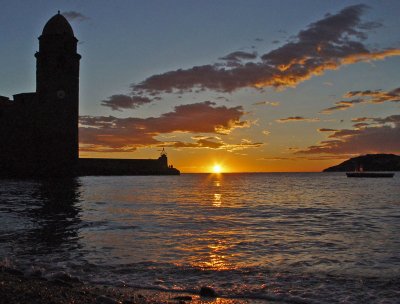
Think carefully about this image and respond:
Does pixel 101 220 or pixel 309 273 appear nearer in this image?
pixel 309 273

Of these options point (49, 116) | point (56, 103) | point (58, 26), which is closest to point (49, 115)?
point (49, 116)

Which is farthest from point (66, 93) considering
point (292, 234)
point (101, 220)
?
point (292, 234)

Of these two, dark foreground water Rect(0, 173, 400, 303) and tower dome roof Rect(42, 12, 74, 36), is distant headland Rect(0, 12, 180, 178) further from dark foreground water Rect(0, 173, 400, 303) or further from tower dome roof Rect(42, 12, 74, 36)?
dark foreground water Rect(0, 173, 400, 303)

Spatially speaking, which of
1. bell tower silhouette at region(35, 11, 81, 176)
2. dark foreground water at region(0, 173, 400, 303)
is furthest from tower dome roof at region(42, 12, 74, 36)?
dark foreground water at region(0, 173, 400, 303)

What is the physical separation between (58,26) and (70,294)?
79572mm

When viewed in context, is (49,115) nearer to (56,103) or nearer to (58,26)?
(56,103)

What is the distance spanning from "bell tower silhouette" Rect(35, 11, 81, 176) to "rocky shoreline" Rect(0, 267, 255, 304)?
232 feet

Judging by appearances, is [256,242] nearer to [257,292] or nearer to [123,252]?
[123,252]

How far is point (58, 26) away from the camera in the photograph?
77250 millimetres

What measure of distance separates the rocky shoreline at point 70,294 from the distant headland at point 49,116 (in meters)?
70.9

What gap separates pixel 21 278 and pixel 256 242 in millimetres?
8649

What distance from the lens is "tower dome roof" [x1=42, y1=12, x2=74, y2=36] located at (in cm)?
7675

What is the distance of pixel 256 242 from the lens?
47.8 feet

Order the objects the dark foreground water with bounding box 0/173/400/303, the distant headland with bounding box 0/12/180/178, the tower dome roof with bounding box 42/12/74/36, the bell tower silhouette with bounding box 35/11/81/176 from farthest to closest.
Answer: the tower dome roof with bounding box 42/12/74/36 < the bell tower silhouette with bounding box 35/11/81/176 < the distant headland with bounding box 0/12/180/178 < the dark foreground water with bounding box 0/173/400/303
